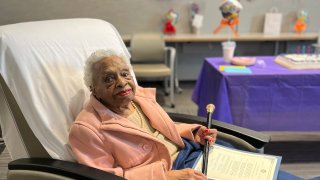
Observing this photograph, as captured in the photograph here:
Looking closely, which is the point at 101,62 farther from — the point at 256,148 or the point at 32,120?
the point at 256,148

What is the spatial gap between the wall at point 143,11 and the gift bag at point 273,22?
0.24ft

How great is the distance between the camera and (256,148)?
1.39 metres

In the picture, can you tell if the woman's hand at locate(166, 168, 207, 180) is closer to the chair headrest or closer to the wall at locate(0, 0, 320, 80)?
the chair headrest

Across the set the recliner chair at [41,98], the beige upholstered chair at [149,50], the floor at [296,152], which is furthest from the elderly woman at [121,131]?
the beige upholstered chair at [149,50]

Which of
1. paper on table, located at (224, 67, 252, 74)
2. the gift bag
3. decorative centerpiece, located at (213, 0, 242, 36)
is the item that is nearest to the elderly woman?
paper on table, located at (224, 67, 252, 74)

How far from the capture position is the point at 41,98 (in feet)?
4.12

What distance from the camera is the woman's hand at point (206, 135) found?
1351 mm

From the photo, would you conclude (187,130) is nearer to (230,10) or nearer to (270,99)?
(270,99)

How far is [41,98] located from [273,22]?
351 cm

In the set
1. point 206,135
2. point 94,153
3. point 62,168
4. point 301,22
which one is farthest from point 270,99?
point 301,22

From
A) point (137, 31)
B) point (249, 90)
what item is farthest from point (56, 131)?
point (137, 31)

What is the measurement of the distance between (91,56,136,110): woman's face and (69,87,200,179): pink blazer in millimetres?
43

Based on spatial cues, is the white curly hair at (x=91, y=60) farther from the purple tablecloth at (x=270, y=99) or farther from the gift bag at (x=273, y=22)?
the gift bag at (x=273, y=22)

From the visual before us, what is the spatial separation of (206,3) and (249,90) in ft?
7.53
